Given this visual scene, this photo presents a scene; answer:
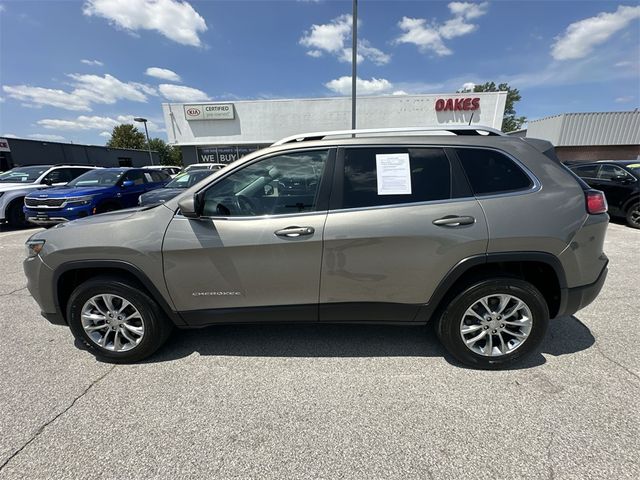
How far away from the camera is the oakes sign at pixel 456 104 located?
20.2 metres

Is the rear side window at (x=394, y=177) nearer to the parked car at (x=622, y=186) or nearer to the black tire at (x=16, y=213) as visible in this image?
the parked car at (x=622, y=186)

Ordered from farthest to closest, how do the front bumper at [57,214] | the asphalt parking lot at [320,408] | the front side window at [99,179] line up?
1. the front side window at [99,179]
2. the front bumper at [57,214]
3. the asphalt parking lot at [320,408]

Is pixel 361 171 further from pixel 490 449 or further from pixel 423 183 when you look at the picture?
pixel 490 449

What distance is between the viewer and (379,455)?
5.71ft

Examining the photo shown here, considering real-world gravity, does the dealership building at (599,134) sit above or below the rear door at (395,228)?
above

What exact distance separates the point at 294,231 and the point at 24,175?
1195cm

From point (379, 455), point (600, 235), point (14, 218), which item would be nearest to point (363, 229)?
point (379, 455)

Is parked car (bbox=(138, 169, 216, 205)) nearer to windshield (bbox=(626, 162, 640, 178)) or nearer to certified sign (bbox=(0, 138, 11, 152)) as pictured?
windshield (bbox=(626, 162, 640, 178))

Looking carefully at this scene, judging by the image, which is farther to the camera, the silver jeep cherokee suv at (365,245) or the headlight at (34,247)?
the headlight at (34,247)

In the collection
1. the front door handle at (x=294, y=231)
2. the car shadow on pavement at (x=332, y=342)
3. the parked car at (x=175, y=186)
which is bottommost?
the car shadow on pavement at (x=332, y=342)

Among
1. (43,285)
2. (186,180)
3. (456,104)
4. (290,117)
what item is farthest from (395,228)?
(456,104)

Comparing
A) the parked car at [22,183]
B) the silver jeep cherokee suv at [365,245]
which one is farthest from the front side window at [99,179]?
the silver jeep cherokee suv at [365,245]

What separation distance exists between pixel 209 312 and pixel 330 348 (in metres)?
1.12

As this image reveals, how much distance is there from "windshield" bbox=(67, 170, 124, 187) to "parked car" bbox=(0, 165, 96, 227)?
1487 millimetres
